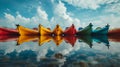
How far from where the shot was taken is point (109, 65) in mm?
8969

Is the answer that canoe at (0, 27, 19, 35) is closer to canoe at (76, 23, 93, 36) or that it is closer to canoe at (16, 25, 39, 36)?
canoe at (16, 25, 39, 36)

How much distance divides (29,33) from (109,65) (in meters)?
18.1

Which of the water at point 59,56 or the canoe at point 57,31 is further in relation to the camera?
the canoe at point 57,31

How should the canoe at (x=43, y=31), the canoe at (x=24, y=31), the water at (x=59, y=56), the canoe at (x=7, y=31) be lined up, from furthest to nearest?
the canoe at (x=7, y=31), the canoe at (x=43, y=31), the canoe at (x=24, y=31), the water at (x=59, y=56)

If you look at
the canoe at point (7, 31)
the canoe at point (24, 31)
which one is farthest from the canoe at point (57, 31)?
the canoe at point (7, 31)

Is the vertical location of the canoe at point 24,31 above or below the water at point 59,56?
above

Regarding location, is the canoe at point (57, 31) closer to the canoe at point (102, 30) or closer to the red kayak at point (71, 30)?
the red kayak at point (71, 30)

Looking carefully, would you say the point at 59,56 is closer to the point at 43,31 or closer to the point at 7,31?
the point at 43,31

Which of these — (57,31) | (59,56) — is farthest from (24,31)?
(59,56)

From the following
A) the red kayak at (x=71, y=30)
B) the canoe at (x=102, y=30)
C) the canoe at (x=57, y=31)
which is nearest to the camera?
the canoe at (x=57, y=31)

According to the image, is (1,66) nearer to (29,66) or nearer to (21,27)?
(29,66)

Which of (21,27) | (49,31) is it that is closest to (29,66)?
(21,27)

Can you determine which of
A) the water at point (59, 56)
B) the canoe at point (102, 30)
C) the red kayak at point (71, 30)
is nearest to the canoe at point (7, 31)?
the red kayak at point (71, 30)

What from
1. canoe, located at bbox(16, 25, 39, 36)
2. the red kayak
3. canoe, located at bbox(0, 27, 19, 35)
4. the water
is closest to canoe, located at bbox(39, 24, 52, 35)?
canoe, located at bbox(16, 25, 39, 36)
